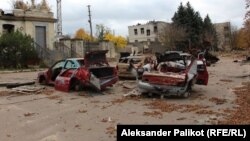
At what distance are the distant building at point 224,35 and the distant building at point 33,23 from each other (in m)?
70.8

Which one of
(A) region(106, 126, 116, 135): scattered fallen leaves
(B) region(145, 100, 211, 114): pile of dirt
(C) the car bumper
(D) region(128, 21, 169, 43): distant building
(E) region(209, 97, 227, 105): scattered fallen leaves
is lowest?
(A) region(106, 126, 116, 135): scattered fallen leaves

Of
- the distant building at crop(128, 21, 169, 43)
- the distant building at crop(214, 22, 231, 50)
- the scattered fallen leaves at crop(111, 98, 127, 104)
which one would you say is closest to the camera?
the scattered fallen leaves at crop(111, 98, 127, 104)

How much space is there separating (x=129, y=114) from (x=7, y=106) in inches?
188

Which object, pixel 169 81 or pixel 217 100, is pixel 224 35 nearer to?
pixel 169 81

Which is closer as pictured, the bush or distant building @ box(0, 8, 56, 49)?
the bush

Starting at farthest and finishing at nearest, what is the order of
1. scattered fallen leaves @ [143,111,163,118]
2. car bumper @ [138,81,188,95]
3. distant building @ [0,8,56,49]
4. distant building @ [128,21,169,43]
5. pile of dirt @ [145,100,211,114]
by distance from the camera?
distant building @ [128,21,169,43] → distant building @ [0,8,56,49] → car bumper @ [138,81,188,95] → pile of dirt @ [145,100,211,114] → scattered fallen leaves @ [143,111,163,118]

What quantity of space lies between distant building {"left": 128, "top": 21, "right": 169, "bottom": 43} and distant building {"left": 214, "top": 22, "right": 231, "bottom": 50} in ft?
52.0

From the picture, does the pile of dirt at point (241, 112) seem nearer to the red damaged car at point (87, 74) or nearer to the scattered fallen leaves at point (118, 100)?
the scattered fallen leaves at point (118, 100)

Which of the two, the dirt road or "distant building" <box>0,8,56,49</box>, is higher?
"distant building" <box>0,8,56,49</box>

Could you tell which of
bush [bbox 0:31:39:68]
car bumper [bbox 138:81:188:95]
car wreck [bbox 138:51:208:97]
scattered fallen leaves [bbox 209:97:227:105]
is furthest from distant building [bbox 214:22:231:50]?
car bumper [bbox 138:81:188:95]

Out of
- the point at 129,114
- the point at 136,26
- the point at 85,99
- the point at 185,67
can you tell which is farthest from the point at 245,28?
the point at 136,26

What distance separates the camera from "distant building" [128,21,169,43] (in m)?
112

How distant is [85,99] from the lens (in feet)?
54.6

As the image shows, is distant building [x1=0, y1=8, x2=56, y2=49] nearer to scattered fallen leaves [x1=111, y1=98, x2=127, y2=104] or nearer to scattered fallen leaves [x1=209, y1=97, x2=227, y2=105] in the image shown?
scattered fallen leaves [x1=111, y1=98, x2=127, y2=104]
